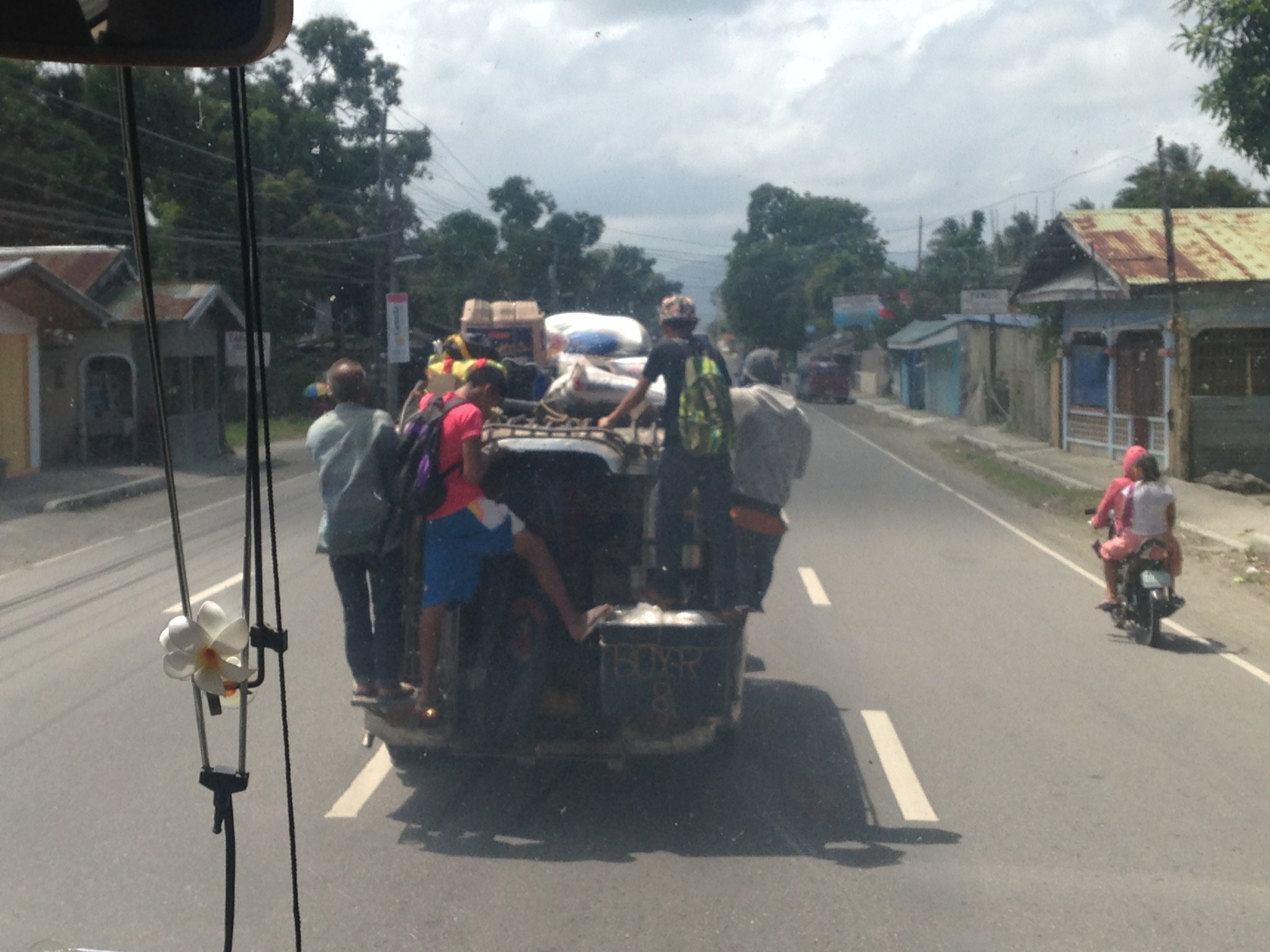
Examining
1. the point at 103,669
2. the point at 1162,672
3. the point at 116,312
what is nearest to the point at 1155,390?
the point at 1162,672

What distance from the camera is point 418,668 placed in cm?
633

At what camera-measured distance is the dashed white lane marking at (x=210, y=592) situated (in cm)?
1156

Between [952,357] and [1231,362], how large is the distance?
24347mm

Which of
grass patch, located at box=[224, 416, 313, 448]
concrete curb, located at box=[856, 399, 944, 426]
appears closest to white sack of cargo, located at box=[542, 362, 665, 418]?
grass patch, located at box=[224, 416, 313, 448]

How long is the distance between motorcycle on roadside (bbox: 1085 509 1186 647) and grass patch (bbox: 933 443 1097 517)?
18.8 ft

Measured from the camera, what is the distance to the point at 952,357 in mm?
47906

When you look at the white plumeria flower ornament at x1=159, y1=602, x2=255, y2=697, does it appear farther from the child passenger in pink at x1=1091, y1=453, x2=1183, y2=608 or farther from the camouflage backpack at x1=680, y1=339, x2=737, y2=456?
the child passenger in pink at x1=1091, y1=453, x2=1183, y2=608

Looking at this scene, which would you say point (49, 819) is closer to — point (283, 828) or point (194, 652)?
point (283, 828)

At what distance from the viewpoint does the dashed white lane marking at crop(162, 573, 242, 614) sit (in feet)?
37.9

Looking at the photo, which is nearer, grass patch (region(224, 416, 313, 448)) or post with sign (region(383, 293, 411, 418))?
post with sign (region(383, 293, 411, 418))

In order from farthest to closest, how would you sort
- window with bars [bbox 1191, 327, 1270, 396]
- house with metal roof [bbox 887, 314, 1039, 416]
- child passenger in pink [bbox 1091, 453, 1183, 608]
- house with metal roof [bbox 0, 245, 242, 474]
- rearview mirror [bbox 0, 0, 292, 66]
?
house with metal roof [bbox 887, 314, 1039, 416], window with bars [bbox 1191, 327, 1270, 396], house with metal roof [bbox 0, 245, 242, 474], child passenger in pink [bbox 1091, 453, 1183, 608], rearview mirror [bbox 0, 0, 292, 66]

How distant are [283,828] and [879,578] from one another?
8116mm

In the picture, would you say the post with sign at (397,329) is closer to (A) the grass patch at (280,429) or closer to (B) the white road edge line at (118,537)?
(A) the grass patch at (280,429)

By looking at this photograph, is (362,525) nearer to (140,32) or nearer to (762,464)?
(762,464)
